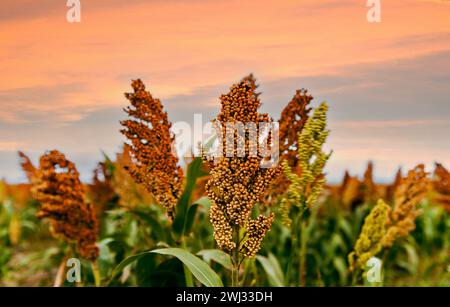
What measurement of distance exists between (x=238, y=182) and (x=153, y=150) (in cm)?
68

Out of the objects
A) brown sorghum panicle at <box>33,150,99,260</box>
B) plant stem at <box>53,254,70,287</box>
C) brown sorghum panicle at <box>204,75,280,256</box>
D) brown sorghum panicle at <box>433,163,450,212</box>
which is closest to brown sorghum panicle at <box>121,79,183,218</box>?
brown sorghum panicle at <box>204,75,280,256</box>

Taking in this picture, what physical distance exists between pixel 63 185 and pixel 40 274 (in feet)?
18.8

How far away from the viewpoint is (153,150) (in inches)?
116

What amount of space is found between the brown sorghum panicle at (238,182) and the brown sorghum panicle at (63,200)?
1.65 meters

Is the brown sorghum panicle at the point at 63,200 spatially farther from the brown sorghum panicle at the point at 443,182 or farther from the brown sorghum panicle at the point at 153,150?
the brown sorghum panicle at the point at 443,182

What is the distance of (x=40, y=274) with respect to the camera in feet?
29.1

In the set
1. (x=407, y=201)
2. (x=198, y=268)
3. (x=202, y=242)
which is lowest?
(x=202, y=242)

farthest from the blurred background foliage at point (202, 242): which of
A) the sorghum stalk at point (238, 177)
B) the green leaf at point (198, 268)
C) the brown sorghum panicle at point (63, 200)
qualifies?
the sorghum stalk at point (238, 177)

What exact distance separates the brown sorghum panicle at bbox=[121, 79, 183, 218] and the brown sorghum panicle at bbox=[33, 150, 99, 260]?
959 millimetres

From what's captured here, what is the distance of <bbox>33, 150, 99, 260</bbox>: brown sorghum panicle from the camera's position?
12.4 ft

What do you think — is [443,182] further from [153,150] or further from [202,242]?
[153,150]

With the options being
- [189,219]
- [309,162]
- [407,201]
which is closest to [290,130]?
[309,162]

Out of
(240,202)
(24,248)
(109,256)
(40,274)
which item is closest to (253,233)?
(240,202)
